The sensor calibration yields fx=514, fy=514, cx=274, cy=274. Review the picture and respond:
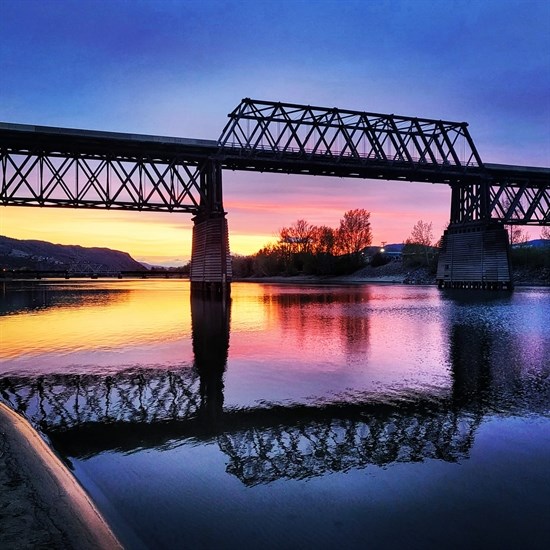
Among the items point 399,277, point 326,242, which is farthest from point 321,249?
point 399,277

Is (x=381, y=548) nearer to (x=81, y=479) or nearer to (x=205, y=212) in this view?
(x=81, y=479)

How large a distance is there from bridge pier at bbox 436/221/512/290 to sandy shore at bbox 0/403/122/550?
6273cm

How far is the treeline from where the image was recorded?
137250 mm

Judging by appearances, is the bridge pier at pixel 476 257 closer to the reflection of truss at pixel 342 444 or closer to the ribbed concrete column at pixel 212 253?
the ribbed concrete column at pixel 212 253

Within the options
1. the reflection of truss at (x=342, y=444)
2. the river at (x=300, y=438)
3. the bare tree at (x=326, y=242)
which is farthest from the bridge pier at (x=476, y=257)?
the bare tree at (x=326, y=242)

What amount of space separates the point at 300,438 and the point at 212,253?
4562 cm

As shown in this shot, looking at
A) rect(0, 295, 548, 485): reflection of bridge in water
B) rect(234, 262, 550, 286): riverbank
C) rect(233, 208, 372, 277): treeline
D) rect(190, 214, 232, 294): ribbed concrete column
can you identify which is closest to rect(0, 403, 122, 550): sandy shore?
rect(0, 295, 548, 485): reflection of bridge in water

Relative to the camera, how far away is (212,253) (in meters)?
52.6

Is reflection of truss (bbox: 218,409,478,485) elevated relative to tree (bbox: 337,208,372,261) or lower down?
lower down

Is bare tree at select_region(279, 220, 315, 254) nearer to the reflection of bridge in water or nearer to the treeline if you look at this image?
the treeline

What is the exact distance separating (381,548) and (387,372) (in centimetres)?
823

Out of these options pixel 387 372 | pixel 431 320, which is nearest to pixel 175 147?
pixel 431 320

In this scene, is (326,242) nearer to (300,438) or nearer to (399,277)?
(399,277)

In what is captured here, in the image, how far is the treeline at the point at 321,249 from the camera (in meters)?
137
